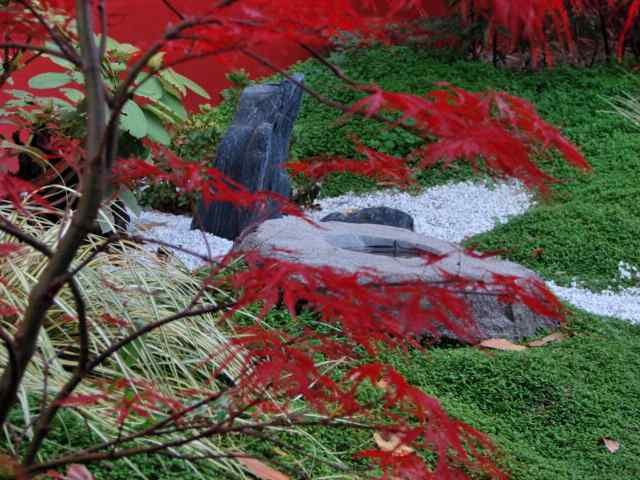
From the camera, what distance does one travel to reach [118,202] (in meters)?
4.38

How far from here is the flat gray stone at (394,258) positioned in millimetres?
3629

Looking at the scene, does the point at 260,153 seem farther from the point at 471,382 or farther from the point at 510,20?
the point at 510,20

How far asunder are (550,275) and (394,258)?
1.29 metres

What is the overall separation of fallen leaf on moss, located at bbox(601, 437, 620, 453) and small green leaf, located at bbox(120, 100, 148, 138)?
7.28ft

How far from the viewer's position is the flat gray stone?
143 inches

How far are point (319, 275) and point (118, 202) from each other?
326cm

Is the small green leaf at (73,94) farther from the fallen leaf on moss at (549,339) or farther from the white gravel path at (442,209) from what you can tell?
the fallen leaf on moss at (549,339)

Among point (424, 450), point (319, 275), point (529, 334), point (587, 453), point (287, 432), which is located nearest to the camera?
point (319, 275)

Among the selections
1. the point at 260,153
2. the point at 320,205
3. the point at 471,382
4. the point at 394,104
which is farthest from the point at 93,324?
the point at 320,205

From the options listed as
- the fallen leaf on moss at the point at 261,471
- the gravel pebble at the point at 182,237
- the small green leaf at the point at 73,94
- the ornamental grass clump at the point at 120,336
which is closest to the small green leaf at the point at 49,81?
the small green leaf at the point at 73,94

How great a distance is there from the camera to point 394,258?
4008 millimetres

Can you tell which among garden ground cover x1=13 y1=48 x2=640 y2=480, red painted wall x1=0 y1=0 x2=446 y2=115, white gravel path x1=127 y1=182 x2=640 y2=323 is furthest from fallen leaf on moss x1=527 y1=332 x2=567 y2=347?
red painted wall x1=0 y1=0 x2=446 y2=115

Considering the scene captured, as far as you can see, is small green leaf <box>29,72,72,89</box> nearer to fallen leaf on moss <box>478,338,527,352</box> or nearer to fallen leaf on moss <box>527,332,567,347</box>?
fallen leaf on moss <box>478,338,527,352</box>

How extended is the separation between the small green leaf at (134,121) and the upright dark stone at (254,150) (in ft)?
4.02
